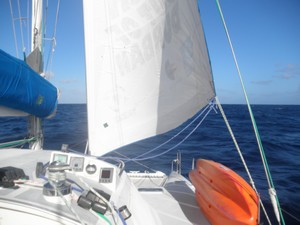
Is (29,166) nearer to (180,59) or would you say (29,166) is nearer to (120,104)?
(120,104)

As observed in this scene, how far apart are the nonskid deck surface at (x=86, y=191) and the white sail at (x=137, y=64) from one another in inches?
29.8

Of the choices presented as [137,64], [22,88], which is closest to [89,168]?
[22,88]

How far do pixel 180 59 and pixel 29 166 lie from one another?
236 centimetres

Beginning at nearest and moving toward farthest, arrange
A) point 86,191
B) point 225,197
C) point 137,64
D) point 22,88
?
point 86,191 → point 22,88 → point 225,197 → point 137,64

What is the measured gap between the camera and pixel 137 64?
3301 millimetres

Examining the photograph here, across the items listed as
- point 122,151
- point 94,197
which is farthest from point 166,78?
point 122,151

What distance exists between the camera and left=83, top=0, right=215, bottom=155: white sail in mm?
3174

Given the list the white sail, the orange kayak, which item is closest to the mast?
the white sail

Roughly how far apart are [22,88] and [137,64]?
4.93 feet

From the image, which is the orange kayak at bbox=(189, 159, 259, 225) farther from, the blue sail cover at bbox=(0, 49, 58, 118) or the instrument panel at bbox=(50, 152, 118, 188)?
the blue sail cover at bbox=(0, 49, 58, 118)

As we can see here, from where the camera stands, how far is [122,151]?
10.7 m

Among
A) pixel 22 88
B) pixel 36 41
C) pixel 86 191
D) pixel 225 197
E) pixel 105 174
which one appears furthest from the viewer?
pixel 36 41

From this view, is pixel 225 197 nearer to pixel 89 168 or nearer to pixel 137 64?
pixel 89 168

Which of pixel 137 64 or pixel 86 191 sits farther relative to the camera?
pixel 137 64
